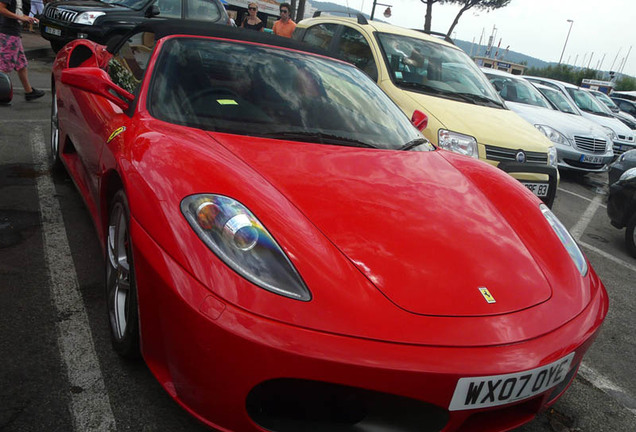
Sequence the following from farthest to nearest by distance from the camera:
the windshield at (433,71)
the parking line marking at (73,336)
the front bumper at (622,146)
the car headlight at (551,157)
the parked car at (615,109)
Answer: the parked car at (615,109), the front bumper at (622,146), the windshield at (433,71), the car headlight at (551,157), the parking line marking at (73,336)

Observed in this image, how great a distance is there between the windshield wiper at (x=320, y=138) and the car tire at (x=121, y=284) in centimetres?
69

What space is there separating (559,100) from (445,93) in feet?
20.1

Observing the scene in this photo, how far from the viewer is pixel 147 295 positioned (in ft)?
5.56

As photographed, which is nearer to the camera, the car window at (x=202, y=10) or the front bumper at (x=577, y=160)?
the front bumper at (x=577, y=160)

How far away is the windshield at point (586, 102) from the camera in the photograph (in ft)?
38.2

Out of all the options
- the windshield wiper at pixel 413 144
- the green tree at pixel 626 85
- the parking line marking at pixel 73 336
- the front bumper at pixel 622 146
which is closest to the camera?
the parking line marking at pixel 73 336

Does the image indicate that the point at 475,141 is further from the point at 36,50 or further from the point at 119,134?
the point at 36,50

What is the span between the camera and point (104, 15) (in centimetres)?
906

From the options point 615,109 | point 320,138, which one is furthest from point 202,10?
point 615,109

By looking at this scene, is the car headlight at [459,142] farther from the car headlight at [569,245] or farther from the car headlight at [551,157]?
the car headlight at [569,245]

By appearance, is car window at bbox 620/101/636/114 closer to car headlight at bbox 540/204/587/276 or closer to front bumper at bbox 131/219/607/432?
car headlight at bbox 540/204/587/276

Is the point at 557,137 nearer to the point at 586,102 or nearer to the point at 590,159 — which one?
the point at 590,159

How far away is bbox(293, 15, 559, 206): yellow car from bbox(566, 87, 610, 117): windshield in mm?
6613

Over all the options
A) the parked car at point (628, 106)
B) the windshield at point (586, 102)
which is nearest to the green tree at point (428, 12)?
the parked car at point (628, 106)
